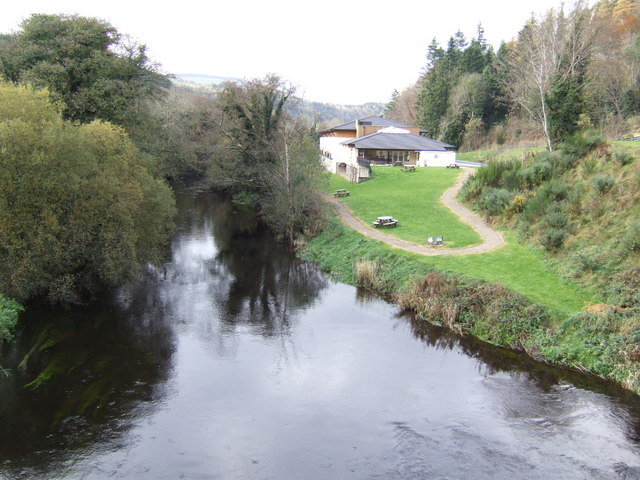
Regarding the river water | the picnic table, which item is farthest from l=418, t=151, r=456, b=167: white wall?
the river water

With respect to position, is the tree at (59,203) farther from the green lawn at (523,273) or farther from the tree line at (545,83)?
the tree line at (545,83)

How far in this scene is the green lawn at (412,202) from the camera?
95.5ft

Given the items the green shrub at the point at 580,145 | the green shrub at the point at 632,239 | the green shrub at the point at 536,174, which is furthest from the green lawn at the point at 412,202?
the green shrub at the point at 580,145

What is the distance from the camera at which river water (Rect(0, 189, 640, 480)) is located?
39.5 ft

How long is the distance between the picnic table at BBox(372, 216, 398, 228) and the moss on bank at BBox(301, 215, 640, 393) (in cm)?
494

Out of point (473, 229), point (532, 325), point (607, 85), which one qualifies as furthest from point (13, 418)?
point (607, 85)

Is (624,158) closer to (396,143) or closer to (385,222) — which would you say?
(385,222)

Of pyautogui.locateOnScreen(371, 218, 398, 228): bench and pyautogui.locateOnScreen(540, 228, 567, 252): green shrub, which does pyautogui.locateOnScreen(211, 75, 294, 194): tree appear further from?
pyautogui.locateOnScreen(540, 228, 567, 252): green shrub

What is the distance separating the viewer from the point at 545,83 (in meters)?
37.7

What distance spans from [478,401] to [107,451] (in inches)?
437

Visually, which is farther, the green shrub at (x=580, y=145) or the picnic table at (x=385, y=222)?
the picnic table at (x=385, y=222)

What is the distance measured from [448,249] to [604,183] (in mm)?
8956

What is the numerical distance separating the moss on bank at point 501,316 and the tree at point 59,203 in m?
12.3

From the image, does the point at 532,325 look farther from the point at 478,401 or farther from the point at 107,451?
the point at 107,451
